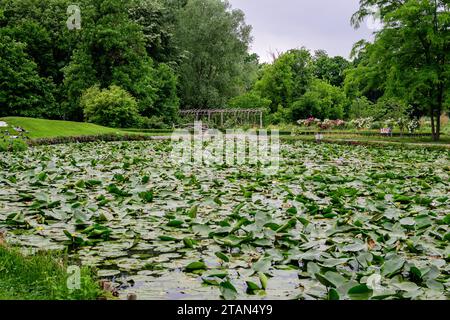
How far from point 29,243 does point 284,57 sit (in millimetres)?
35333

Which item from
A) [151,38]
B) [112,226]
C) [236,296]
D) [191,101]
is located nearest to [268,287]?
[236,296]

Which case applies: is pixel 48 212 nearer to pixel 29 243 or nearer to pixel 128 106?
pixel 29 243

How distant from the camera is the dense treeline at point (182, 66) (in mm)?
19703

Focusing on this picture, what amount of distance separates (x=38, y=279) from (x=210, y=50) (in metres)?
37.7

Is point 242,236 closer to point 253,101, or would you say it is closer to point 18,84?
point 18,84

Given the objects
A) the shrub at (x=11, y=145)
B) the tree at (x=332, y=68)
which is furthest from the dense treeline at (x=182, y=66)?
the shrub at (x=11, y=145)

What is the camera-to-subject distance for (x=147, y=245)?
3.98 meters

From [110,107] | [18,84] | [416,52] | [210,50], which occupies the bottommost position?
[110,107]

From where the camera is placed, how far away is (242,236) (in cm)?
417

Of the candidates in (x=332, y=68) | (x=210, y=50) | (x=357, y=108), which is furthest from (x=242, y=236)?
(x=332, y=68)

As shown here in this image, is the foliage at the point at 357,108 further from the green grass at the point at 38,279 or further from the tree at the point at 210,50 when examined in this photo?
the green grass at the point at 38,279

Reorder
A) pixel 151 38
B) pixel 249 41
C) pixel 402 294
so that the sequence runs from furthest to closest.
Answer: pixel 249 41 → pixel 151 38 → pixel 402 294

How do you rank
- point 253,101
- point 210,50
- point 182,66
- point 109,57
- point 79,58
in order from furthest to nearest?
1. point 182,66
2. point 210,50
3. point 253,101
4. point 109,57
5. point 79,58

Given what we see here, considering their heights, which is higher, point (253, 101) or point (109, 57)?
point (109, 57)
